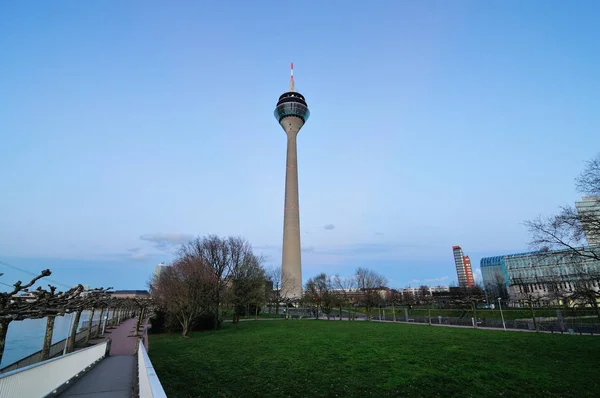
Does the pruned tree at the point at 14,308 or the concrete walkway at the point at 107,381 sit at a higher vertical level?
the pruned tree at the point at 14,308

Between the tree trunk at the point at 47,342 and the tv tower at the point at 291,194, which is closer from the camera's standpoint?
the tree trunk at the point at 47,342

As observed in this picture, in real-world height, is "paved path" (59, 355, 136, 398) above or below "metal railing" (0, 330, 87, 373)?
above

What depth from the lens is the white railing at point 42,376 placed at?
6180 millimetres

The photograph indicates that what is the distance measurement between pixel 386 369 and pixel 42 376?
1168cm

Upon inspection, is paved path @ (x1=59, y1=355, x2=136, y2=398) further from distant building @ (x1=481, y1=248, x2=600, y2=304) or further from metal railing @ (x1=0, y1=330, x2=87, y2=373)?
distant building @ (x1=481, y1=248, x2=600, y2=304)

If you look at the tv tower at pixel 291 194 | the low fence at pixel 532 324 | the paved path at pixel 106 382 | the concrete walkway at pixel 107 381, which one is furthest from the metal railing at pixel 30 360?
the tv tower at pixel 291 194

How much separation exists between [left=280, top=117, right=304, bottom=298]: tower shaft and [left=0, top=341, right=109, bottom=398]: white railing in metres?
73.4

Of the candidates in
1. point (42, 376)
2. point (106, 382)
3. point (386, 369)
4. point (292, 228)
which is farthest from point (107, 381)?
point (292, 228)

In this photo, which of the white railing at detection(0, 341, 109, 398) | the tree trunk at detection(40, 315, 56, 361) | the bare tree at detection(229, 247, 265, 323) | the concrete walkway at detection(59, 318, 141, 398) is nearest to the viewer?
the white railing at detection(0, 341, 109, 398)

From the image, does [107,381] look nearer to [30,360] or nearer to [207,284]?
[30,360]

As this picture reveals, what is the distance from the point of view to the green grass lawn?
986cm

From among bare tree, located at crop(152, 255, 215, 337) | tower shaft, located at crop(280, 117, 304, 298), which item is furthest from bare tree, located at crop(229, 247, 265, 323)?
tower shaft, located at crop(280, 117, 304, 298)

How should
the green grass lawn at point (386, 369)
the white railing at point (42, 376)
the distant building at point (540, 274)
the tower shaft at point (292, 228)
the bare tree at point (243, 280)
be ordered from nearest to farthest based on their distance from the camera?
the white railing at point (42, 376) → the green grass lawn at point (386, 369) → the distant building at point (540, 274) → the bare tree at point (243, 280) → the tower shaft at point (292, 228)

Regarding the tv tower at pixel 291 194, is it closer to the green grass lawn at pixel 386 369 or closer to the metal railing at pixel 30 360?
the metal railing at pixel 30 360
